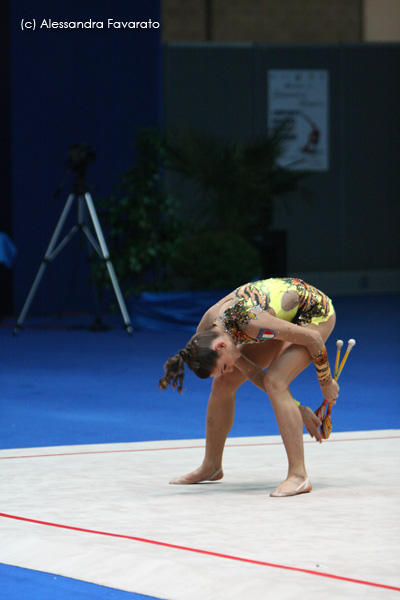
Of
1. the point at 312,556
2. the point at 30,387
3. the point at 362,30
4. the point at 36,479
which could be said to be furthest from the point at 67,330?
the point at 362,30

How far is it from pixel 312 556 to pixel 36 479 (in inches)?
59.0

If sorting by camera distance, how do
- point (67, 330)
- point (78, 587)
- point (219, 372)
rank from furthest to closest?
point (67, 330)
point (219, 372)
point (78, 587)

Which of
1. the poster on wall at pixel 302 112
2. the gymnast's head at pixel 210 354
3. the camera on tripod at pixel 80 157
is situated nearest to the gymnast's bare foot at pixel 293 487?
the gymnast's head at pixel 210 354

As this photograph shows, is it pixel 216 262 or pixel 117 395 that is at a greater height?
pixel 216 262

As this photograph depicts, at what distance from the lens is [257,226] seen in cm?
1235

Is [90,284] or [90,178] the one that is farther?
[90,178]

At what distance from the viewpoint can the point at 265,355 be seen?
4.21 m

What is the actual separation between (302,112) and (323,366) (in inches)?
365

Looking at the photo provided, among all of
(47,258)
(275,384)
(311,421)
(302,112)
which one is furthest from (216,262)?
(275,384)

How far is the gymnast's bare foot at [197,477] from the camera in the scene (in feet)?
13.8

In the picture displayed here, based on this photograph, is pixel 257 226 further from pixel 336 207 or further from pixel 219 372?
pixel 219 372

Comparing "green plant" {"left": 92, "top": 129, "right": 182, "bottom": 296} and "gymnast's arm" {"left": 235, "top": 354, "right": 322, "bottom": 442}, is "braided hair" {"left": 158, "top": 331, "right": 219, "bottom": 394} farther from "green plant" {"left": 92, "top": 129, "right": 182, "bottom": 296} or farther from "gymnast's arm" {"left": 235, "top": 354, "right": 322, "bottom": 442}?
"green plant" {"left": 92, "top": 129, "right": 182, "bottom": 296}

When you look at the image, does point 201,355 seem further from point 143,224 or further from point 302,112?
point 302,112

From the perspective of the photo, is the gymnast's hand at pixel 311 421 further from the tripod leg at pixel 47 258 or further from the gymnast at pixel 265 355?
the tripod leg at pixel 47 258
